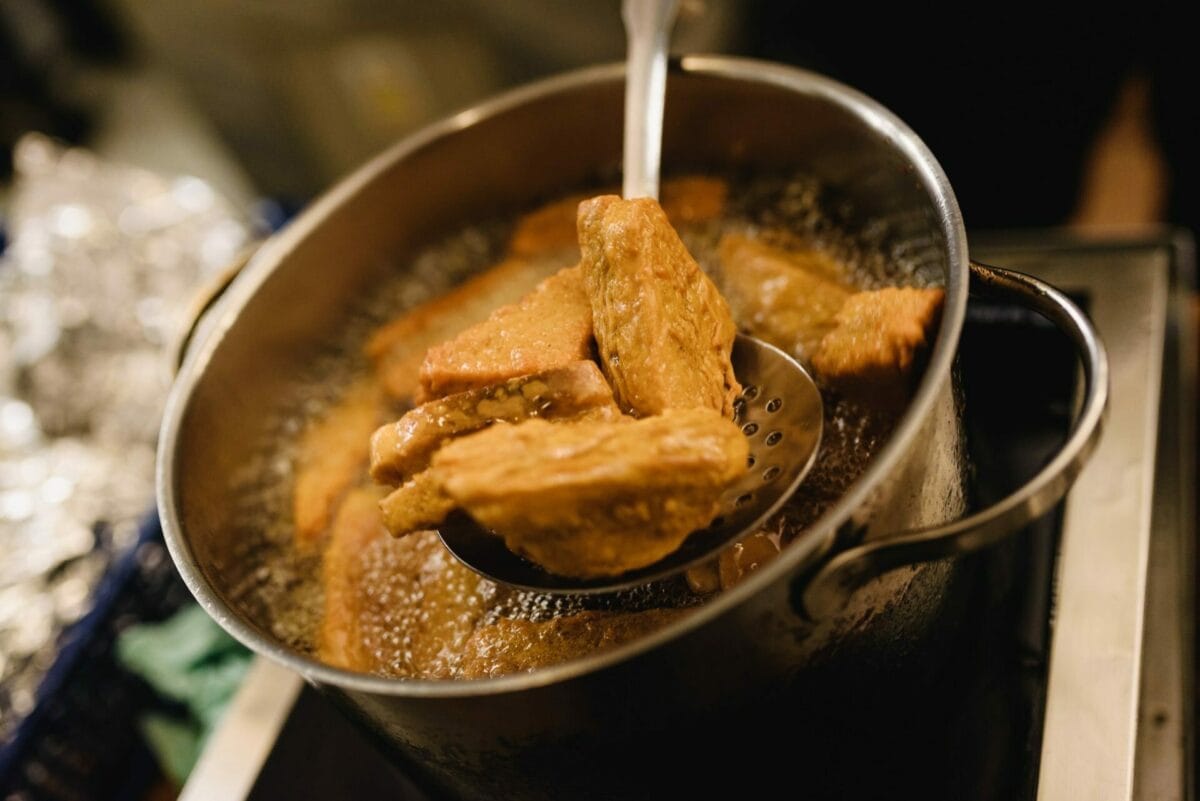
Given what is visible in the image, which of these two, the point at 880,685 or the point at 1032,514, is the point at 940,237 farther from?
the point at 880,685

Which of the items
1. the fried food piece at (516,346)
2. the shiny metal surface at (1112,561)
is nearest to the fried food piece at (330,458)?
the fried food piece at (516,346)

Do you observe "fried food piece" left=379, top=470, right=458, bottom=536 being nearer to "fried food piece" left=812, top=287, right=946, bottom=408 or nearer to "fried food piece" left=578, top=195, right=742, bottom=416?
"fried food piece" left=578, top=195, right=742, bottom=416

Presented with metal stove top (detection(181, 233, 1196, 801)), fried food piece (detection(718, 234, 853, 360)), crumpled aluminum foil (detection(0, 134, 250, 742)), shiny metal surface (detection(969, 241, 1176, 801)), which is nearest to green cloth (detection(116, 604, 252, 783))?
crumpled aluminum foil (detection(0, 134, 250, 742))

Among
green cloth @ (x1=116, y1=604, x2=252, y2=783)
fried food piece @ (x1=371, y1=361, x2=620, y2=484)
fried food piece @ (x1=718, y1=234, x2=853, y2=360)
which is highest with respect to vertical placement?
fried food piece @ (x1=718, y1=234, x2=853, y2=360)

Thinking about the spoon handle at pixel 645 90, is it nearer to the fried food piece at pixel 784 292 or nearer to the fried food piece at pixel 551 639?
the fried food piece at pixel 784 292

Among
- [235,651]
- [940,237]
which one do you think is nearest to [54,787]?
[235,651]
